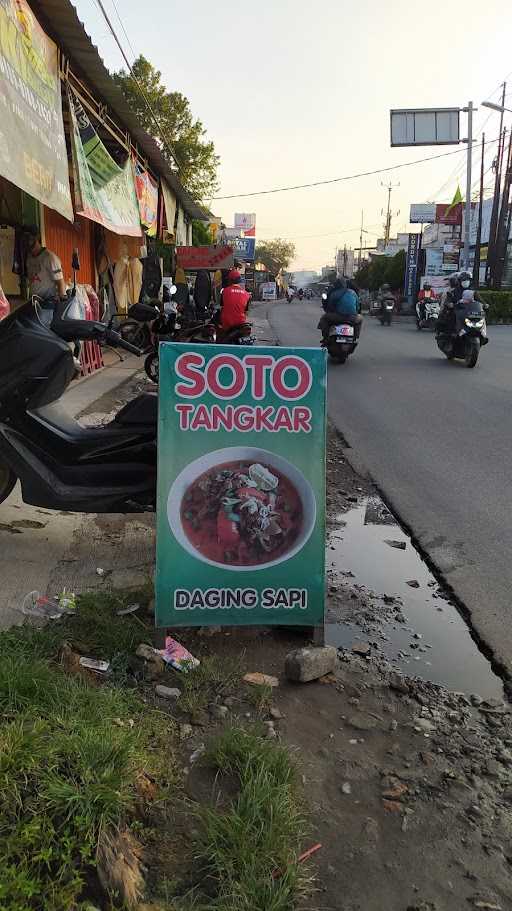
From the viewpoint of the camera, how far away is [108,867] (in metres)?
1.70

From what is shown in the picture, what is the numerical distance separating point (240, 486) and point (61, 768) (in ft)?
4.17

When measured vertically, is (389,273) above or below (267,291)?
above

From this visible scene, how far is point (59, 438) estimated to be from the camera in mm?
3859

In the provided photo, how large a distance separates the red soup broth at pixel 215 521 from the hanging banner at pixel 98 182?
706 cm

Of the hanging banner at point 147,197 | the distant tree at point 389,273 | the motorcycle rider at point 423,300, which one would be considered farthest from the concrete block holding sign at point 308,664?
the distant tree at point 389,273

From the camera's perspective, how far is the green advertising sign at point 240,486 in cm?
279

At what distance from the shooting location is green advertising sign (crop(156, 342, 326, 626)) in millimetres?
2785

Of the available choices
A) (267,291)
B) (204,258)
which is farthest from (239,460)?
(267,291)

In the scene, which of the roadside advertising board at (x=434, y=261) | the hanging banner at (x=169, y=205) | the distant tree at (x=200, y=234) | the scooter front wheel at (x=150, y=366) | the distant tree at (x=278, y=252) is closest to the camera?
the scooter front wheel at (x=150, y=366)

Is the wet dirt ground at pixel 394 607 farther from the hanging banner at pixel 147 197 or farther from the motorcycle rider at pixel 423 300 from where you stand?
the motorcycle rider at pixel 423 300

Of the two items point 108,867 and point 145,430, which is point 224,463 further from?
point 108,867

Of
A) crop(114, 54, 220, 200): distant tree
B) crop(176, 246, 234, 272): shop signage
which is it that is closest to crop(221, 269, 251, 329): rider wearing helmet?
crop(176, 246, 234, 272): shop signage

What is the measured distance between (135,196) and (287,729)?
39.1 feet

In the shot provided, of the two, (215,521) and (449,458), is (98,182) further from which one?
(215,521)
